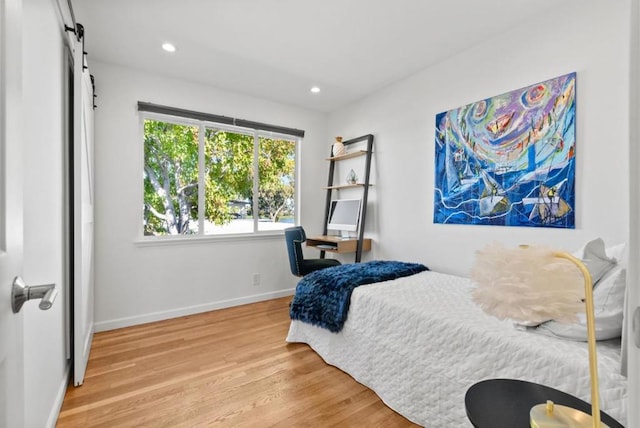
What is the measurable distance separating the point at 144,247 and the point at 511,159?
3.37 m

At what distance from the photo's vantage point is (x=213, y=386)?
6.47 ft

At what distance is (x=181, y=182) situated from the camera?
10.8 ft

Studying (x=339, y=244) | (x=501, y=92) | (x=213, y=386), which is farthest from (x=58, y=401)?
(x=501, y=92)

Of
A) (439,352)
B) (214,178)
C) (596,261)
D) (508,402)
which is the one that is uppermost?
(214,178)

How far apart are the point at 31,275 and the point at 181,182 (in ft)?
7.08

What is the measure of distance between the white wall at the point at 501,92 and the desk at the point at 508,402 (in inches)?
49.4

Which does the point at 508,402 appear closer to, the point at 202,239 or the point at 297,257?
the point at 297,257

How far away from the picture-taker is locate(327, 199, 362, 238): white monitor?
363 cm

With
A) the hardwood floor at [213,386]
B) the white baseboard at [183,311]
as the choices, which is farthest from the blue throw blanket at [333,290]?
the white baseboard at [183,311]

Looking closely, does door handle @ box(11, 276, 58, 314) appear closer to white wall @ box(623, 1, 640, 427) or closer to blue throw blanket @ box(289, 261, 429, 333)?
white wall @ box(623, 1, 640, 427)

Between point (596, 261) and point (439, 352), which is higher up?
point (596, 261)

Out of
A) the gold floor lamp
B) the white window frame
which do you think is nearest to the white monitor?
the white window frame

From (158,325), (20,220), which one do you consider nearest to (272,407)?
(20,220)

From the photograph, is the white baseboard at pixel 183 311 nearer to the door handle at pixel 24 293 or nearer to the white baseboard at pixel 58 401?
the white baseboard at pixel 58 401
